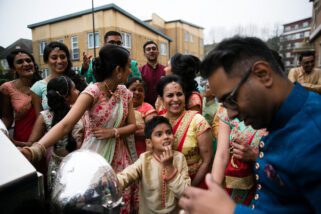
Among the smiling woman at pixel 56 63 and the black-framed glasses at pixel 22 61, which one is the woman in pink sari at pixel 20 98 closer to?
the black-framed glasses at pixel 22 61

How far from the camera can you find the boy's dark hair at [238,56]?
39.2 inches

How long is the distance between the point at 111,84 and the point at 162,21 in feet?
109

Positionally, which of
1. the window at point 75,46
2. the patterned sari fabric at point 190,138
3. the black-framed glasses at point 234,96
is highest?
the window at point 75,46

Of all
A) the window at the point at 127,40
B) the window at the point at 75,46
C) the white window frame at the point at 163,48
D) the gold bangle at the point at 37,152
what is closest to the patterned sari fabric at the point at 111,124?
the gold bangle at the point at 37,152

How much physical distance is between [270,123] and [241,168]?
2.67 feet

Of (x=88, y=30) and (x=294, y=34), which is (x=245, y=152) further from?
(x=294, y=34)

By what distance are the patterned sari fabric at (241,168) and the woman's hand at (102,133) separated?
887 millimetres

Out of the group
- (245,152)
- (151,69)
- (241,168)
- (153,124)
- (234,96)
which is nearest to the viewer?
(234,96)

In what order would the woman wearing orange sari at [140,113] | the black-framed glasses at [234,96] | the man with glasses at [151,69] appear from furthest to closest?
1. the man with glasses at [151,69]
2. the woman wearing orange sari at [140,113]
3. the black-framed glasses at [234,96]

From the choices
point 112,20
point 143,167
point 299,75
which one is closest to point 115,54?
point 143,167

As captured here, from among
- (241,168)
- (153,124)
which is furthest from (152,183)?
(241,168)

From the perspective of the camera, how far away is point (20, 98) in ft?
9.50

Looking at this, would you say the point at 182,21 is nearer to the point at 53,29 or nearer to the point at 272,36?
the point at 53,29

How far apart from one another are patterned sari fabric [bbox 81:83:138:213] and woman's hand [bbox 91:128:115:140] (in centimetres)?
5
